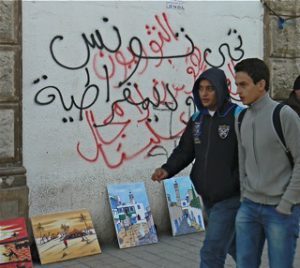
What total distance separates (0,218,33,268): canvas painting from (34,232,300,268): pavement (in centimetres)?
23

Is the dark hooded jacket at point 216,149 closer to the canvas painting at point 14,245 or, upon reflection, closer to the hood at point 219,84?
the hood at point 219,84

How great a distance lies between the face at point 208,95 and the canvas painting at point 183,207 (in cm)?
238

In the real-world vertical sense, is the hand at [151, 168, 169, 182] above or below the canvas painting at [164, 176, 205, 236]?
above

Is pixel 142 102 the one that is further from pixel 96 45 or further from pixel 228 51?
pixel 228 51

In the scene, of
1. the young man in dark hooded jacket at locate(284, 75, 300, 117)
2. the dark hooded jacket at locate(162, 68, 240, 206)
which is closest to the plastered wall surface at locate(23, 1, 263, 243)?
the young man in dark hooded jacket at locate(284, 75, 300, 117)

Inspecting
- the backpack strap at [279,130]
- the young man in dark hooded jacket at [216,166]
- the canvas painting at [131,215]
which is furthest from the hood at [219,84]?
the canvas painting at [131,215]

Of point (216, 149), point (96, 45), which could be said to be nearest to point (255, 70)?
point (216, 149)

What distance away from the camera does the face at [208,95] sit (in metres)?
3.71

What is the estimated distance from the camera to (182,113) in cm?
610

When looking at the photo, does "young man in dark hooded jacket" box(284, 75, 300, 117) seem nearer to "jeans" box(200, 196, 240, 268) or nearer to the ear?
"jeans" box(200, 196, 240, 268)

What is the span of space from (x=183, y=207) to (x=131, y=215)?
684 millimetres

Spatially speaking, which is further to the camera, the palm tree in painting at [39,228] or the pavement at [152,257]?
the palm tree in painting at [39,228]

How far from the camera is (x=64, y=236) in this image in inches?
204

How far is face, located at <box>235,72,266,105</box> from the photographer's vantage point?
332cm
